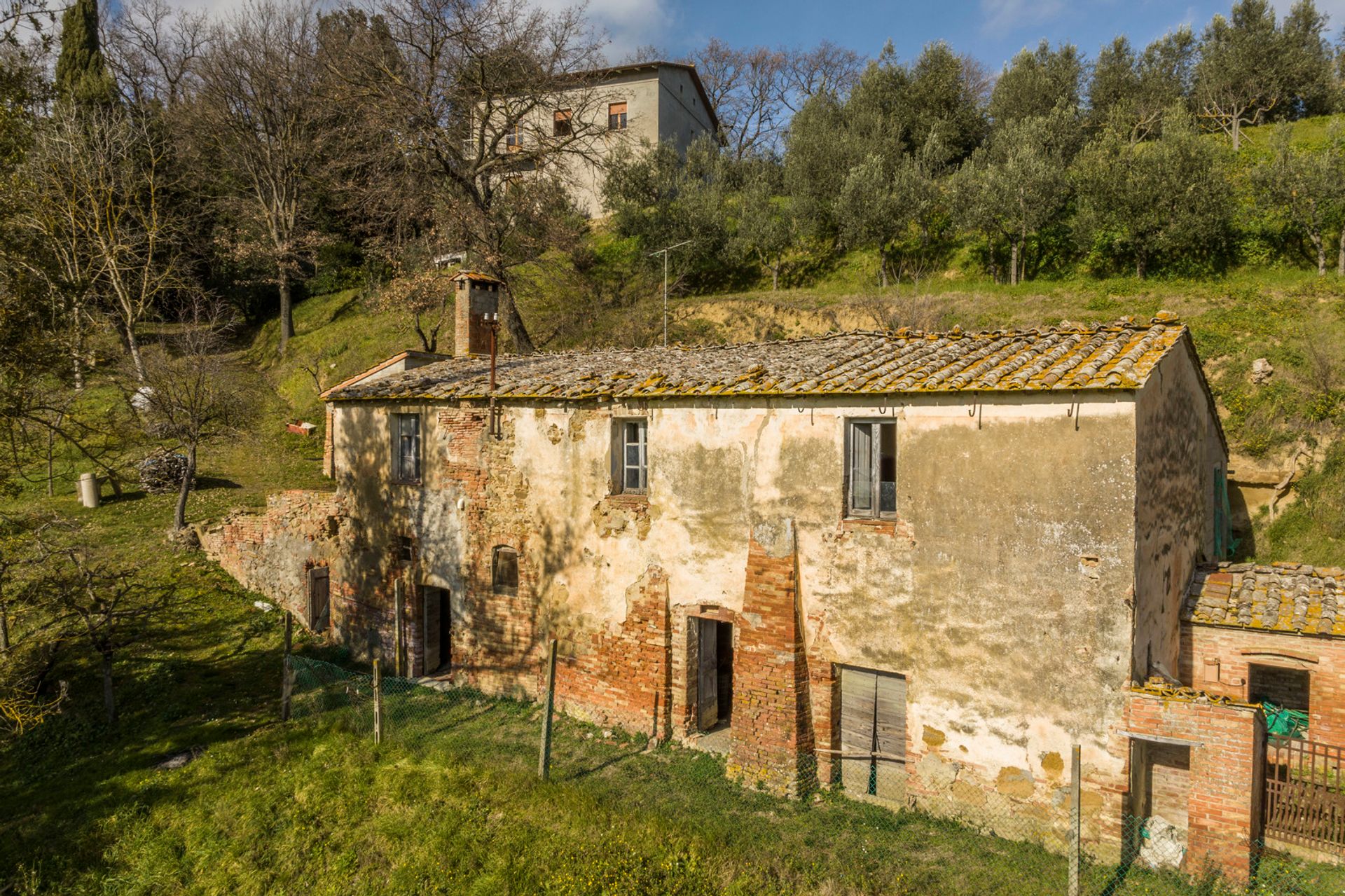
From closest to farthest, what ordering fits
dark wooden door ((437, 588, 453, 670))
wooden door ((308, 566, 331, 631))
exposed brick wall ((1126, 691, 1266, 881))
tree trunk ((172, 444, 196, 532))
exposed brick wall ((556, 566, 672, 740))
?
exposed brick wall ((1126, 691, 1266, 881)) < exposed brick wall ((556, 566, 672, 740)) < dark wooden door ((437, 588, 453, 670)) < wooden door ((308, 566, 331, 631)) < tree trunk ((172, 444, 196, 532))

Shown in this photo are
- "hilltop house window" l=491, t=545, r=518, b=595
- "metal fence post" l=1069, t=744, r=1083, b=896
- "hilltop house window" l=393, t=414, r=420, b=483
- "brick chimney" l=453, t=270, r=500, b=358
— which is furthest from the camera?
"brick chimney" l=453, t=270, r=500, b=358

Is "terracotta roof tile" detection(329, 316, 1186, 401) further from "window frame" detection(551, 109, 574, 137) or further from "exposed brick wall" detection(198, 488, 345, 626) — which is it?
"window frame" detection(551, 109, 574, 137)

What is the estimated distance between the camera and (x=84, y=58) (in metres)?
35.5

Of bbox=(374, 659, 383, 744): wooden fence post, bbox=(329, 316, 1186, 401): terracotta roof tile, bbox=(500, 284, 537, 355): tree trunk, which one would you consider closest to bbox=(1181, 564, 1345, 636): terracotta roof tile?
bbox=(329, 316, 1186, 401): terracotta roof tile

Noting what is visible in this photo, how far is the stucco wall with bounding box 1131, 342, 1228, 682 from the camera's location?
8617 mm

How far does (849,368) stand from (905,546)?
2.47 meters

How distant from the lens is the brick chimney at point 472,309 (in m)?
16.4

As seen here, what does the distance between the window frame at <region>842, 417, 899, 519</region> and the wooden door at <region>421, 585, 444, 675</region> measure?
8138 mm

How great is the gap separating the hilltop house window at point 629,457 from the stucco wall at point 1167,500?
21.2ft

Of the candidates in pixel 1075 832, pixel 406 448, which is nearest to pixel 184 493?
pixel 406 448

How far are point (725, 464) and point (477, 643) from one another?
19.0 ft

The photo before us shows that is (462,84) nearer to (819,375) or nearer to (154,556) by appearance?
(154,556)

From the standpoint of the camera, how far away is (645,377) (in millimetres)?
11688

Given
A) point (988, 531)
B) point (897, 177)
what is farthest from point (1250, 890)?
point (897, 177)
